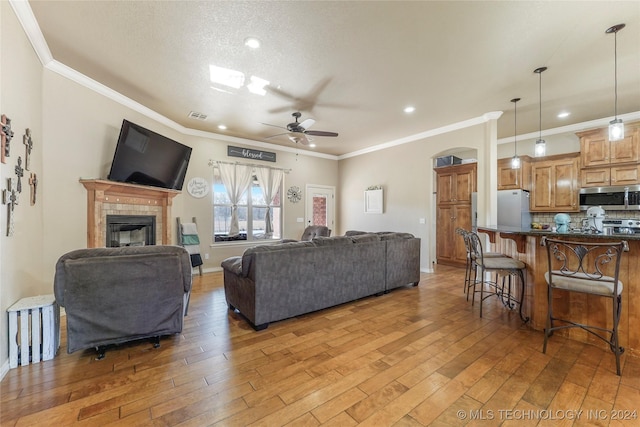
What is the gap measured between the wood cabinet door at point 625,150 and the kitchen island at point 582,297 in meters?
3.05

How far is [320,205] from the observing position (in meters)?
7.39

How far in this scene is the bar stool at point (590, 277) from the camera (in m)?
2.01

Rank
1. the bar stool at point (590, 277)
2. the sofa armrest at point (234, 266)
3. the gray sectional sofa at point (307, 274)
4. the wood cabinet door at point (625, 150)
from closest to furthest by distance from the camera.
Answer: the bar stool at point (590, 277), the gray sectional sofa at point (307, 274), the sofa armrest at point (234, 266), the wood cabinet door at point (625, 150)

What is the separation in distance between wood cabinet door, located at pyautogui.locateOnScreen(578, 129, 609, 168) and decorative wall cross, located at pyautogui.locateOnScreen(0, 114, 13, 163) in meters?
7.47

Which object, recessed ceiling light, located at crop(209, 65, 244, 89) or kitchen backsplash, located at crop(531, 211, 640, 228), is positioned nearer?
recessed ceiling light, located at crop(209, 65, 244, 89)

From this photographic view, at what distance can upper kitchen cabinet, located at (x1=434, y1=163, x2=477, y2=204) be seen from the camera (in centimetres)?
581

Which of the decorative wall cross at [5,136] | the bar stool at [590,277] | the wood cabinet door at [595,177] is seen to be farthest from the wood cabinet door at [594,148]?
the decorative wall cross at [5,136]

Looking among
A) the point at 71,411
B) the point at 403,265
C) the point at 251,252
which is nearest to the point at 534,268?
the point at 403,265

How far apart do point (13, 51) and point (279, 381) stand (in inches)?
133

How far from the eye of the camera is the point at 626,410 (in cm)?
162

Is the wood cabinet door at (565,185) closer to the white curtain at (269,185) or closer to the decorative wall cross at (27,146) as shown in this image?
the white curtain at (269,185)

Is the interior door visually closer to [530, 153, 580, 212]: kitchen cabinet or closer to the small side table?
[530, 153, 580, 212]: kitchen cabinet

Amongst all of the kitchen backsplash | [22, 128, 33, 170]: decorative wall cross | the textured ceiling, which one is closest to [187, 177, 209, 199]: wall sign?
the textured ceiling

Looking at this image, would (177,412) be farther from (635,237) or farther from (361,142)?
(361,142)
